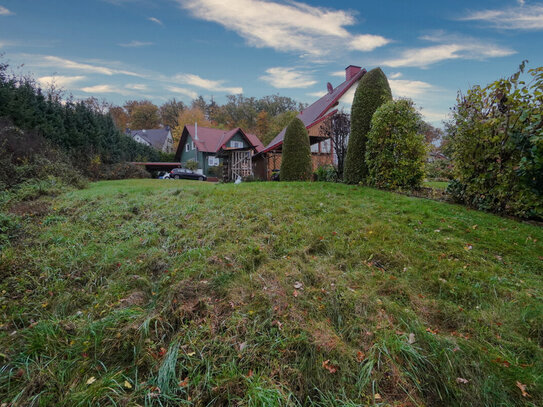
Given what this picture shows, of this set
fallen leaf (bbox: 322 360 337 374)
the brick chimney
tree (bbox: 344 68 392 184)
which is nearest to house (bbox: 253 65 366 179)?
the brick chimney

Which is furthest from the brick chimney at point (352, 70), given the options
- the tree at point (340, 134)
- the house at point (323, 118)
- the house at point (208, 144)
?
the house at point (208, 144)

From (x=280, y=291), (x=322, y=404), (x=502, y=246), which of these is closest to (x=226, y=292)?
(x=280, y=291)

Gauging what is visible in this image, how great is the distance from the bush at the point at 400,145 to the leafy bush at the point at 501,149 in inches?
52.1

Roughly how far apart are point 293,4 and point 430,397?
9.20m

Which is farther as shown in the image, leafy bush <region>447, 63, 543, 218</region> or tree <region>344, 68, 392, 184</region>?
tree <region>344, 68, 392, 184</region>

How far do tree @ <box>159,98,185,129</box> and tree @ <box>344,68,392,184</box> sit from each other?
42649mm

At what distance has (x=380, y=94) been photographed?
25.1 ft

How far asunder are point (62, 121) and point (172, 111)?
3332 centimetres

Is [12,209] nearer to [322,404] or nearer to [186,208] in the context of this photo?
[186,208]

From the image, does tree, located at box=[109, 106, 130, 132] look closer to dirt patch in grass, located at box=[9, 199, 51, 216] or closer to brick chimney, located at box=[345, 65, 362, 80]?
brick chimney, located at box=[345, 65, 362, 80]

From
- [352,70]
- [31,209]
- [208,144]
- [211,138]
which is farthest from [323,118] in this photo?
[211,138]

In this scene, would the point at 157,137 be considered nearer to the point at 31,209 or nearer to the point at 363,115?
the point at 31,209

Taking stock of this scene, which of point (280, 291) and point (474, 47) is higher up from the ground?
point (474, 47)

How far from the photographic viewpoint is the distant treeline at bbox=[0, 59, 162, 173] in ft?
38.3
